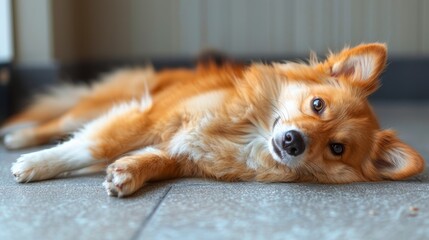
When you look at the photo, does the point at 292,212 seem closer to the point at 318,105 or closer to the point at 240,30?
the point at 318,105

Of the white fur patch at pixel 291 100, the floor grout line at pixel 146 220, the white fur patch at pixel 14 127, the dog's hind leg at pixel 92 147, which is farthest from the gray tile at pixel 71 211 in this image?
the white fur patch at pixel 14 127

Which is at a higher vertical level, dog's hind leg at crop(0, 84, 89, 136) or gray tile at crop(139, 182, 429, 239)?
gray tile at crop(139, 182, 429, 239)

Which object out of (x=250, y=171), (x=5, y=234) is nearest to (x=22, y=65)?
(x=250, y=171)

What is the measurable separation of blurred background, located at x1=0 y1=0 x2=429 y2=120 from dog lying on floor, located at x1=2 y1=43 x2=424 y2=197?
2709mm

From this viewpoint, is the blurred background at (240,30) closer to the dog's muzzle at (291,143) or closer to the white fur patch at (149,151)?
the white fur patch at (149,151)

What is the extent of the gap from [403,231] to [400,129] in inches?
100

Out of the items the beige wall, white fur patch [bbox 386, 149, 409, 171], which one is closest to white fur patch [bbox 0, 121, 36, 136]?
the beige wall

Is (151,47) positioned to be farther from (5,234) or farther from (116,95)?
(5,234)

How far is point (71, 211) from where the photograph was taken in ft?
6.40

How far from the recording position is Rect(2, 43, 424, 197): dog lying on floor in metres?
2.42

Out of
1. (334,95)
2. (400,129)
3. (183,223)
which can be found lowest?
(400,129)

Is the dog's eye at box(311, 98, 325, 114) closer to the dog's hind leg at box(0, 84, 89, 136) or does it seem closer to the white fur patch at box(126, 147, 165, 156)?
the white fur patch at box(126, 147, 165, 156)

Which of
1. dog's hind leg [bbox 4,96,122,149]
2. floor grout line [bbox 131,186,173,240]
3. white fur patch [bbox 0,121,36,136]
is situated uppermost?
floor grout line [bbox 131,186,173,240]

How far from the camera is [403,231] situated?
1769 mm
